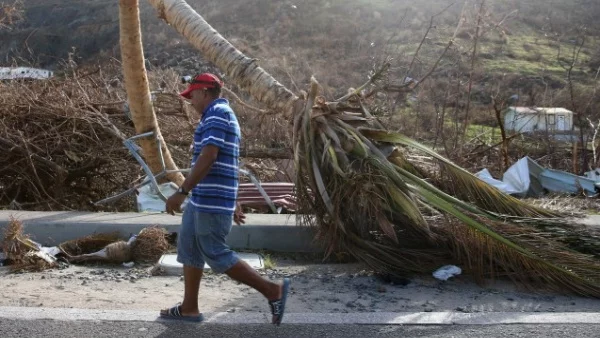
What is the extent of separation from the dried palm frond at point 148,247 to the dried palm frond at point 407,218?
1.21 metres

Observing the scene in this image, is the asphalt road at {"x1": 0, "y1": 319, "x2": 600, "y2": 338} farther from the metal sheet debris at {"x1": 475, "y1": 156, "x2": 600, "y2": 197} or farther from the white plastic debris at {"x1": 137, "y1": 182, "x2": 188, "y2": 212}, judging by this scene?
the metal sheet debris at {"x1": 475, "y1": 156, "x2": 600, "y2": 197}

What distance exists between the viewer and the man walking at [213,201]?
449 cm

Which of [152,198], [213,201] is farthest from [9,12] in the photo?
[213,201]

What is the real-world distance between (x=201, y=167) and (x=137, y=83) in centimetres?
392

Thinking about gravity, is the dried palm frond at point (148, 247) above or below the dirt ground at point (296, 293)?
above

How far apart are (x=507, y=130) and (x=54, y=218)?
311 inches

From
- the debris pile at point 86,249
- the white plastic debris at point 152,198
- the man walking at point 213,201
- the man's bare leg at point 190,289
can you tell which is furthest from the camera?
the white plastic debris at point 152,198

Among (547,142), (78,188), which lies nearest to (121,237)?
(78,188)

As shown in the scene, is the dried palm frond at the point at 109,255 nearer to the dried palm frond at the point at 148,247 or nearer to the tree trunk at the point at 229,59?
the dried palm frond at the point at 148,247

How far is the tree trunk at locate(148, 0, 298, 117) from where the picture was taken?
7223mm

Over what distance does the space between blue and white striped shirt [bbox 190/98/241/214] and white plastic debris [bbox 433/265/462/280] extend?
1941mm

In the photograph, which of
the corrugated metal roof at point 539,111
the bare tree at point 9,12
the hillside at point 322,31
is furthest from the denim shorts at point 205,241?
the hillside at point 322,31

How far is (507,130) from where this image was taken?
487 inches

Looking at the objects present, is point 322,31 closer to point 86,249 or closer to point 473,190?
point 473,190
